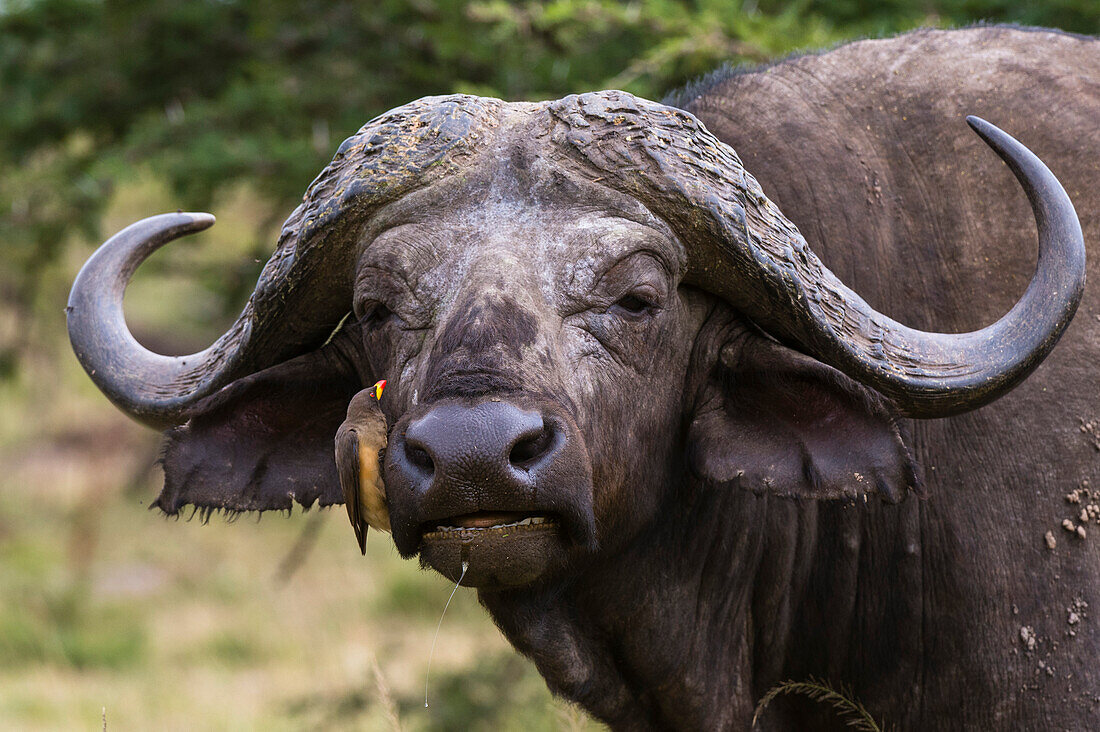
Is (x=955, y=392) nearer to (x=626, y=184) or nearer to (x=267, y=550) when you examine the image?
(x=626, y=184)

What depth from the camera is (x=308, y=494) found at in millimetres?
3646

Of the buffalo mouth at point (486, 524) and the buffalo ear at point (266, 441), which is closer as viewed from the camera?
the buffalo mouth at point (486, 524)

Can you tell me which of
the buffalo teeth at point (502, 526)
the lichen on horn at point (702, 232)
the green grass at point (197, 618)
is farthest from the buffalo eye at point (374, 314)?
the green grass at point (197, 618)

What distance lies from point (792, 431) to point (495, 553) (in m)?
0.97

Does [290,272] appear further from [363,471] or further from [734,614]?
[734,614]

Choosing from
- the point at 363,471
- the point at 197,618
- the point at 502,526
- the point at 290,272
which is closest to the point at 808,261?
the point at 502,526

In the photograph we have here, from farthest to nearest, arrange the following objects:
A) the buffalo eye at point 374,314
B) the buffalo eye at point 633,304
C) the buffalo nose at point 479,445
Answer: the buffalo eye at point 374,314
the buffalo eye at point 633,304
the buffalo nose at point 479,445

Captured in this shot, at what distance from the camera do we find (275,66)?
269 inches

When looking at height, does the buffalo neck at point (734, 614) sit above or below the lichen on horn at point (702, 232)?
below

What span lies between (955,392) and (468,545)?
4.05 feet

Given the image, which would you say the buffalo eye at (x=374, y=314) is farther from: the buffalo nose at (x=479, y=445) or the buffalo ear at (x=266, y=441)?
Result: the buffalo nose at (x=479, y=445)

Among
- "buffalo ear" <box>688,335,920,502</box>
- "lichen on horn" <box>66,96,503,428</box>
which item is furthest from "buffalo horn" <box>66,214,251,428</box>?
"buffalo ear" <box>688,335,920,502</box>

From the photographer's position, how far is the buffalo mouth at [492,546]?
2764 millimetres

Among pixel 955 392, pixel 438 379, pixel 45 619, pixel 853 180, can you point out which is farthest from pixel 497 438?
pixel 45 619
